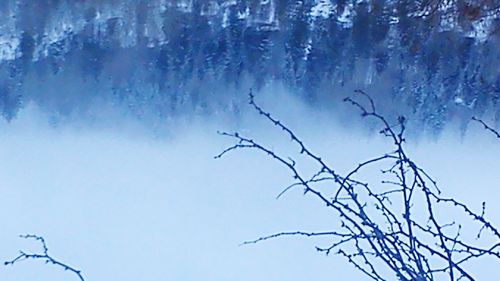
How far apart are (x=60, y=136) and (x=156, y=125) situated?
0.21 meters

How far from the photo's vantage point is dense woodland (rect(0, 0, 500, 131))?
6.27ft

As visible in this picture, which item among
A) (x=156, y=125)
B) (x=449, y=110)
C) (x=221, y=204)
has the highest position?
(x=449, y=110)

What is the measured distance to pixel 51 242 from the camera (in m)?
1.86

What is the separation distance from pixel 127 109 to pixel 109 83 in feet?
0.23

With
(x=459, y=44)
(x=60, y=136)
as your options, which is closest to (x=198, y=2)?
(x=60, y=136)

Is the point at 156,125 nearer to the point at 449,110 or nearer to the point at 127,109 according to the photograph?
the point at 127,109

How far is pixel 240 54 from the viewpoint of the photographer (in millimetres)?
1938

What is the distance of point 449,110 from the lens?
197 cm

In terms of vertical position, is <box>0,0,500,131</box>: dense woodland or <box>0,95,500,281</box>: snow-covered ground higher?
<box>0,0,500,131</box>: dense woodland

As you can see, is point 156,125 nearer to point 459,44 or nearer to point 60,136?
point 60,136

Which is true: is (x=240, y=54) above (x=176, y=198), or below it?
above

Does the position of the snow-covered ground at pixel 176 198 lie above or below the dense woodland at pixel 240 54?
below

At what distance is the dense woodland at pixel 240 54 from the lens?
1911 millimetres

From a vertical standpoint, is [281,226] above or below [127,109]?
below
